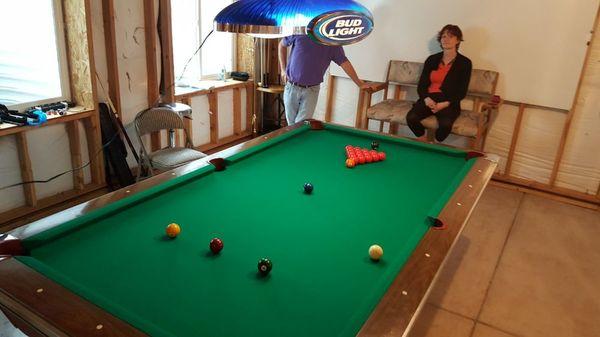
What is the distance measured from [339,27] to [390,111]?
110 inches

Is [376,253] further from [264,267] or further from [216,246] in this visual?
[216,246]

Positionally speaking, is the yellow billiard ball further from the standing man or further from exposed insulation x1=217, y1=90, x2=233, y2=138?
exposed insulation x1=217, y1=90, x2=233, y2=138

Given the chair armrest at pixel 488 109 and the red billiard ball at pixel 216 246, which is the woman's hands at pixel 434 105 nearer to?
the chair armrest at pixel 488 109

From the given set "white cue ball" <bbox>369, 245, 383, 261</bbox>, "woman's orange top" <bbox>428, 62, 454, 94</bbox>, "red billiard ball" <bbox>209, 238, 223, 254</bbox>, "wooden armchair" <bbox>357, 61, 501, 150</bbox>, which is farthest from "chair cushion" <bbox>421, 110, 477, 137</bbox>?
"red billiard ball" <bbox>209, 238, 223, 254</bbox>

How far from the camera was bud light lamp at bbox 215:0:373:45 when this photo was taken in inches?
64.9

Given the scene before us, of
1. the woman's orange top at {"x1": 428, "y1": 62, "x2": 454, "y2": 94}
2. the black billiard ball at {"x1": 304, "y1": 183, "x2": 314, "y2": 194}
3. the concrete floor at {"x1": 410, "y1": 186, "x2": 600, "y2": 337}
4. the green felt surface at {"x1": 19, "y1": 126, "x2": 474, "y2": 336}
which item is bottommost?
the concrete floor at {"x1": 410, "y1": 186, "x2": 600, "y2": 337}

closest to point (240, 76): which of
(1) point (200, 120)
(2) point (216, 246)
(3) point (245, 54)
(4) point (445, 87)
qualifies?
(3) point (245, 54)

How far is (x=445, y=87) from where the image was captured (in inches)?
168

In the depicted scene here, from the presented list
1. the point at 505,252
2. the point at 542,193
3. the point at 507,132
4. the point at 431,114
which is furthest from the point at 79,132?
the point at 542,193

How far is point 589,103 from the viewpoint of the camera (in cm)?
398

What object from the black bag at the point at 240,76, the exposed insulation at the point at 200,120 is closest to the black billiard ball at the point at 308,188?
the exposed insulation at the point at 200,120

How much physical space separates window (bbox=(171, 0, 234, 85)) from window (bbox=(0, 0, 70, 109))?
1.27 metres

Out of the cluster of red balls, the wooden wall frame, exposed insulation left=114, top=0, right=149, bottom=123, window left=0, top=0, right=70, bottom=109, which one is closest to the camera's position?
the cluster of red balls

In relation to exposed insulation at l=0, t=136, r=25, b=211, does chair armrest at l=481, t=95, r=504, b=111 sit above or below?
above
